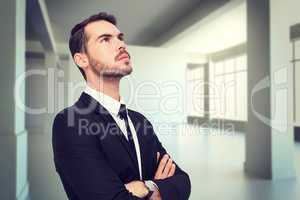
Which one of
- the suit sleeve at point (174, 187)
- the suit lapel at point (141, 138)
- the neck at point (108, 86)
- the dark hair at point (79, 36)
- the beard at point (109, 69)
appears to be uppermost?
the dark hair at point (79, 36)

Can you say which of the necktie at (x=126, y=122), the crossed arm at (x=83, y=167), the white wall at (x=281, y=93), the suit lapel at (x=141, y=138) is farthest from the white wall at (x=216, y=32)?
the crossed arm at (x=83, y=167)

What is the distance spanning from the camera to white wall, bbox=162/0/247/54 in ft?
24.3

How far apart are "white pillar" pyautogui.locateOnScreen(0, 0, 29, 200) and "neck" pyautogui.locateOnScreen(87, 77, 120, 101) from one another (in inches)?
94.7

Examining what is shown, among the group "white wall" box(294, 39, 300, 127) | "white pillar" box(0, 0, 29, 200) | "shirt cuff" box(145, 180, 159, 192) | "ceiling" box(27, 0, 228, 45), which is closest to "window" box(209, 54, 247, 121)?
"white wall" box(294, 39, 300, 127)

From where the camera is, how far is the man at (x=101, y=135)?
1.06 m

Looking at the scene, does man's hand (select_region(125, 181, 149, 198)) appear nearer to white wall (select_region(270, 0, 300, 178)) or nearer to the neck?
the neck

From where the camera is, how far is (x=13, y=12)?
3.28 m

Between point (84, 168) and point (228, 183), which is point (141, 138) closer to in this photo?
point (84, 168)

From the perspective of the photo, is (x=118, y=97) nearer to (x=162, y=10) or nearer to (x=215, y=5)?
(x=215, y=5)

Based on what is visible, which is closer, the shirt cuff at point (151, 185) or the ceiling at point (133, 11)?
the shirt cuff at point (151, 185)

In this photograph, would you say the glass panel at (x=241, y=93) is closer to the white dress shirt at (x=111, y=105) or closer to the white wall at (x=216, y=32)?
the white wall at (x=216, y=32)

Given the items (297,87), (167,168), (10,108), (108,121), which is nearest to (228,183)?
(10,108)

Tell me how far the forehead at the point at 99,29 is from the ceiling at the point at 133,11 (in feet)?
17.5

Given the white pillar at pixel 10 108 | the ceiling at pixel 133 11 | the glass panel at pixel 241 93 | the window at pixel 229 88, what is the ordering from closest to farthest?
the white pillar at pixel 10 108, the ceiling at pixel 133 11, the glass panel at pixel 241 93, the window at pixel 229 88
